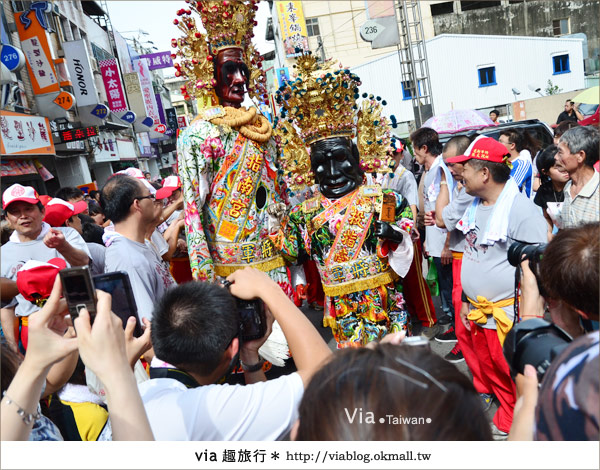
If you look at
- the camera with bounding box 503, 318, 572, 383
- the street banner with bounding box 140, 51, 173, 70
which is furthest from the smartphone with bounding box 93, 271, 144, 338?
the street banner with bounding box 140, 51, 173, 70

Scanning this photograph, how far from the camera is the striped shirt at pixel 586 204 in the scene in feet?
7.50

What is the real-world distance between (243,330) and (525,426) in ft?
2.76

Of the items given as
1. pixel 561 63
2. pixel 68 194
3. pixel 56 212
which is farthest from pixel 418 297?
pixel 561 63

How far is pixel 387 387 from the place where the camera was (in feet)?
2.72

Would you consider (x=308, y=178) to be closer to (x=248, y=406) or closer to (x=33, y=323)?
(x=248, y=406)

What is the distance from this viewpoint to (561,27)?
26.0 metres

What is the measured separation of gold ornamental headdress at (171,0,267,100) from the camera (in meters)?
2.88

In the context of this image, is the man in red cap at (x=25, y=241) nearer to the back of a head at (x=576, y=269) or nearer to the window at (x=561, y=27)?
the back of a head at (x=576, y=269)

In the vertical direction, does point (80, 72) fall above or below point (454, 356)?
above

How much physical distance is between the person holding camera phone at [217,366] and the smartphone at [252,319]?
0.02 m

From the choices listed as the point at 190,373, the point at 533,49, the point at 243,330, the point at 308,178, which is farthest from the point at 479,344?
the point at 533,49

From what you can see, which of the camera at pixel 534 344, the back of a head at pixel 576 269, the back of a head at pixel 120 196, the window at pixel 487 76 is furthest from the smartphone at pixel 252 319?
the window at pixel 487 76

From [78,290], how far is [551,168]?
3.36 m

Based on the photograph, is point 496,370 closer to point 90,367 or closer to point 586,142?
point 586,142
